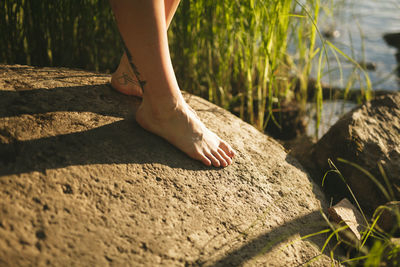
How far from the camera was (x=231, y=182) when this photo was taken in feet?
4.69

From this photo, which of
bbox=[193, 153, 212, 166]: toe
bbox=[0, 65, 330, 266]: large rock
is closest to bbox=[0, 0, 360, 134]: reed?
bbox=[0, 65, 330, 266]: large rock

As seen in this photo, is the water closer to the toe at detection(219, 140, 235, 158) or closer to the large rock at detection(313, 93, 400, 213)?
the large rock at detection(313, 93, 400, 213)

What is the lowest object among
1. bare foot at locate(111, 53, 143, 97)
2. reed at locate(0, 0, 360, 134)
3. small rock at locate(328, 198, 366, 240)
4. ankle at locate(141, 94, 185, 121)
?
small rock at locate(328, 198, 366, 240)

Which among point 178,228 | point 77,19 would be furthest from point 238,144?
point 77,19

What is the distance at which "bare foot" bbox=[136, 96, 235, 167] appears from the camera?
56.1 inches

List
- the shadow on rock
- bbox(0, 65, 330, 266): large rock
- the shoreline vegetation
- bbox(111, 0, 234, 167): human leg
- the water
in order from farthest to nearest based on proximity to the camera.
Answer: the water < the shoreline vegetation < bbox(111, 0, 234, 167): human leg < the shadow on rock < bbox(0, 65, 330, 266): large rock

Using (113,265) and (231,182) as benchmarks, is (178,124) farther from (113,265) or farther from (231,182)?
(113,265)

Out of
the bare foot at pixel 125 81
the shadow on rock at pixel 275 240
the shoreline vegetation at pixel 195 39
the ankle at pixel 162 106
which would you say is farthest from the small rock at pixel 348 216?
the bare foot at pixel 125 81

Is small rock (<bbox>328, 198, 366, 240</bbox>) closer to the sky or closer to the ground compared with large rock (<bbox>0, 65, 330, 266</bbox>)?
closer to the ground

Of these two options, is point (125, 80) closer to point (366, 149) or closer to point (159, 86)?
point (159, 86)

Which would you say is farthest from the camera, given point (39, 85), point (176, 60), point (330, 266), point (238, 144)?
point (176, 60)

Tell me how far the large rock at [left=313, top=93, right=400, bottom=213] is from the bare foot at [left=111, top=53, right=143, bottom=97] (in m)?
1.08

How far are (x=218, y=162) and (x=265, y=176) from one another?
26cm

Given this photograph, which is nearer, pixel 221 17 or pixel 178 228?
pixel 178 228
